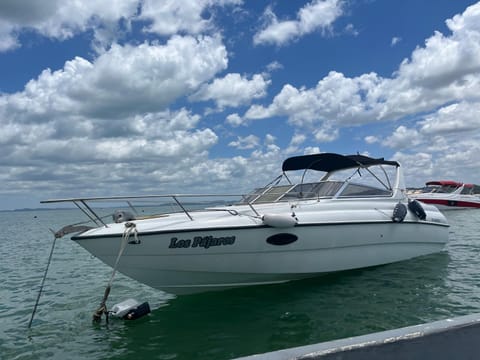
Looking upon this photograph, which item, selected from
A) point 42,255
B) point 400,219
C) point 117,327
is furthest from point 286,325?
point 42,255

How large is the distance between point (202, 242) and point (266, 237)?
3.78 feet

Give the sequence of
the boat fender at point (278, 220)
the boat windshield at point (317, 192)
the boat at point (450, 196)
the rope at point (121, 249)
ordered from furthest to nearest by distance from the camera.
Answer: the boat at point (450, 196) < the boat windshield at point (317, 192) < the boat fender at point (278, 220) < the rope at point (121, 249)

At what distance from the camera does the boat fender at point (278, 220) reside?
6883mm

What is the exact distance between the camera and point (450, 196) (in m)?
30.8

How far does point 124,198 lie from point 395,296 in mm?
5191

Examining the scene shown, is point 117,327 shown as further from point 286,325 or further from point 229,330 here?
point 286,325

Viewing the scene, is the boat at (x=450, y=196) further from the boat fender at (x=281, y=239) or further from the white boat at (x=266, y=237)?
the boat fender at (x=281, y=239)

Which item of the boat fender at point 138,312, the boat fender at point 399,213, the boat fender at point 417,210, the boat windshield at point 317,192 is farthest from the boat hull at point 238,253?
the boat fender at point 417,210

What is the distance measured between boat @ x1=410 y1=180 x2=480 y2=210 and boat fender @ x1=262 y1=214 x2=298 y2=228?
25265 millimetres

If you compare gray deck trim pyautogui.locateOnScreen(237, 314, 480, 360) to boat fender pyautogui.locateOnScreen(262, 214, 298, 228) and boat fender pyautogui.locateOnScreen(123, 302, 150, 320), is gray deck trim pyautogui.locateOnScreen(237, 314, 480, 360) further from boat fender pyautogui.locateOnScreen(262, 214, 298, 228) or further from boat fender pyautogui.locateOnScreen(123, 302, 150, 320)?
boat fender pyautogui.locateOnScreen(123, 302, 150, 320)

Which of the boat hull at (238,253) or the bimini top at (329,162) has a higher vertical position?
the bimini top at (329,162)

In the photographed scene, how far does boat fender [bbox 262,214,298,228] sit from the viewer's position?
271 inches

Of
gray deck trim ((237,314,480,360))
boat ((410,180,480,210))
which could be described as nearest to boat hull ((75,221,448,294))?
gray deck trim ((237,314,480,360))

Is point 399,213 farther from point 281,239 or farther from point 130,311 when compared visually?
point 130,311
